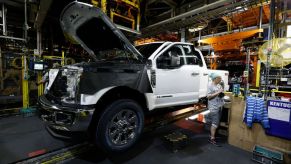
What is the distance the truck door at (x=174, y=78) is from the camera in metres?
3.03

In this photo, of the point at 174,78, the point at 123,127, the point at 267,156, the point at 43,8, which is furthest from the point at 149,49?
the point at 43,8

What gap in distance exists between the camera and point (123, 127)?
2559mm

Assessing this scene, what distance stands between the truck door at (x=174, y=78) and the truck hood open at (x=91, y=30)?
21.0 inches

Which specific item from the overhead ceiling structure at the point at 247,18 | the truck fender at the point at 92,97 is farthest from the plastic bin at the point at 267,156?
the overhead ceiling structure at the point at 247,18

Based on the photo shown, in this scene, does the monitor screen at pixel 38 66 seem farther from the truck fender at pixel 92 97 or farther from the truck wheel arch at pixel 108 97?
the truck fender at pixel 92 97

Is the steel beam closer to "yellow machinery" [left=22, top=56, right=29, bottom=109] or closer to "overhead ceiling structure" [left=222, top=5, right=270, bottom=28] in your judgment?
"yellow machinery" [left=22, top=56, right=29, bottom=109]

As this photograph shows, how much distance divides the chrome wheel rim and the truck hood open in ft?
3.38

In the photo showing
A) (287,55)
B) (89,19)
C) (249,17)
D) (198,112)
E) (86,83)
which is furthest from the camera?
(249,17)

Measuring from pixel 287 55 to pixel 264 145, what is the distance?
7.01ft

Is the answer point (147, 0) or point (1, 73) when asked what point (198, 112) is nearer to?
point (147, 0)

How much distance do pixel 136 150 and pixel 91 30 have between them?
2.60 metres

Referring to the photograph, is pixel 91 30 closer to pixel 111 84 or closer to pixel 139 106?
pixel 111 84

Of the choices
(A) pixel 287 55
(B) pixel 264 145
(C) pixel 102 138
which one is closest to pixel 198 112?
(B) pixel 264 145

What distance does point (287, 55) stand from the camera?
3615mm
